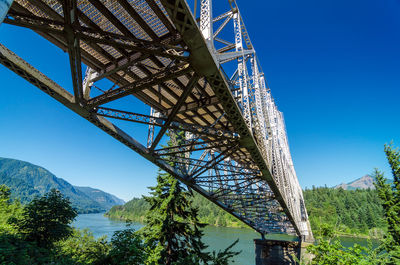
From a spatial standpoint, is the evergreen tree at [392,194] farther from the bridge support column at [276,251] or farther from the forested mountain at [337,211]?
the forested mountain at [337,211]

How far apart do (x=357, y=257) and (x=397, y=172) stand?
95.0 ft

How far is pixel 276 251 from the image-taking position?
843 inches

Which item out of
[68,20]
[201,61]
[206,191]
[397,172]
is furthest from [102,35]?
[397,172]

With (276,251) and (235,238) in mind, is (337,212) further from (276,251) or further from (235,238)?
(276,251)

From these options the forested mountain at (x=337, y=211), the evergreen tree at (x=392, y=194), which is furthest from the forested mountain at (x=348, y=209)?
the evergreen tree at (x=392, y=194)

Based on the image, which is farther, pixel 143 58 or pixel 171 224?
pixel 171 224

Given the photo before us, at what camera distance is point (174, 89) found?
837 cm

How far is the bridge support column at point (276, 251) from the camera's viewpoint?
67.7 feet

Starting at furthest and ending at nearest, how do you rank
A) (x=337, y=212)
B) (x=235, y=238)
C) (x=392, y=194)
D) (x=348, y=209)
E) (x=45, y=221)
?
A: 1. (x=348, y=209)
2. (x=337, y=212)
3. (x=235, y=238)
4. (x=392, y=194)
5. (x=45, y=221)

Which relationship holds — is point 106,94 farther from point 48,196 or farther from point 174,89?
point 48,196

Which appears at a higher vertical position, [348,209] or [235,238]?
[348,209]

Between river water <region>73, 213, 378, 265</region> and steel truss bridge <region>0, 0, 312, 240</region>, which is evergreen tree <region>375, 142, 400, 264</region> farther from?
steel truss bridge <region>0, 0, 312, 240</region>

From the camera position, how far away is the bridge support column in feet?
67.7

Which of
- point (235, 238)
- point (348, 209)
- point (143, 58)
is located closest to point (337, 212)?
point (348, 209)
